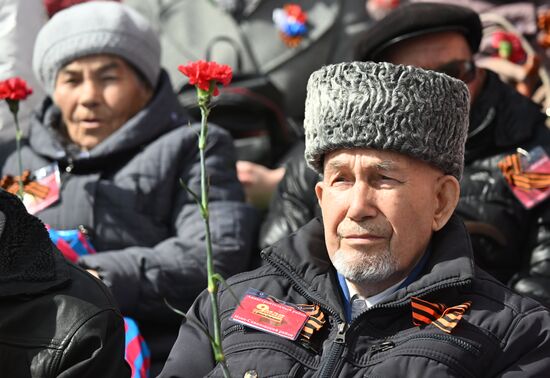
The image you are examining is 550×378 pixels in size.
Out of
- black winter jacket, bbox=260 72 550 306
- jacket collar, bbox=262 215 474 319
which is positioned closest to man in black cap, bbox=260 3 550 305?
black winter jacket, bbox=260 72 550 306

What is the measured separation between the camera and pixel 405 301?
2740 millimetres

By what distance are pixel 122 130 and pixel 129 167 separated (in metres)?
0.13

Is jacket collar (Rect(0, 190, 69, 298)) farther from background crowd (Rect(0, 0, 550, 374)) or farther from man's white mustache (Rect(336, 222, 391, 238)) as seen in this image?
background crowd (Rect(0, 0, 550, 374))

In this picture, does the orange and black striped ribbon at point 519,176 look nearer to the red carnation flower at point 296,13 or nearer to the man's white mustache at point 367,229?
the man's white mustache at point 367,229

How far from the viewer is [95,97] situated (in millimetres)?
4219

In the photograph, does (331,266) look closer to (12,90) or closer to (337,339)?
(337,339)

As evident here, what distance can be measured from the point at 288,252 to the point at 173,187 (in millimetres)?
1236

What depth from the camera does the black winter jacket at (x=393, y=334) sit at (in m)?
2.65

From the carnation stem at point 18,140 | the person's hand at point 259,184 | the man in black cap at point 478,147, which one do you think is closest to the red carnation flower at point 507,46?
the man in black cap at point 478,147

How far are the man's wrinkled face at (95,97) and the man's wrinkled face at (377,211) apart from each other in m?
1.59

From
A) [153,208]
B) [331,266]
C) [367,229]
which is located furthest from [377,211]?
[153,208]

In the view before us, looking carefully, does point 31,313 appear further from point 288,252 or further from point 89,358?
point 288,252

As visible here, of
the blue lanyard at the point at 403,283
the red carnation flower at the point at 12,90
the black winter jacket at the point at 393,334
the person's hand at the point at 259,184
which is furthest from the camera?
the person's hand at the point at 259,184

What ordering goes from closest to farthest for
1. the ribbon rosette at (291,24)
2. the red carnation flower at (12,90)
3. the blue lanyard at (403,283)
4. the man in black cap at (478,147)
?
the blue lanyard at (403,283) < the red carnation flower at (12,90) < the man in black cap at (478,147) < the ribbon rosette at (291,24)
